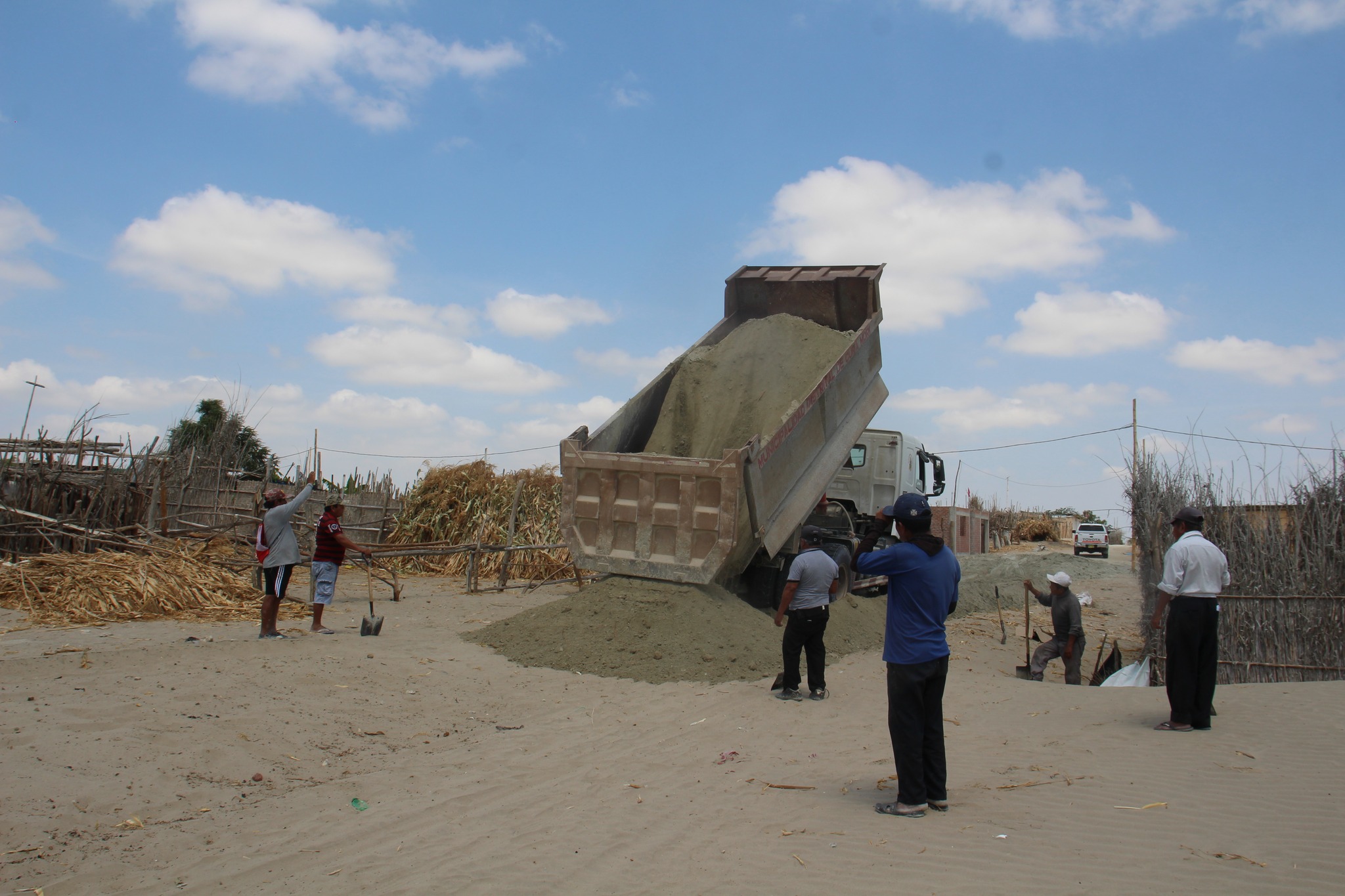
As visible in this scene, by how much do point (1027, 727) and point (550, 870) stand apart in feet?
13.9

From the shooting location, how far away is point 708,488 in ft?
28.2

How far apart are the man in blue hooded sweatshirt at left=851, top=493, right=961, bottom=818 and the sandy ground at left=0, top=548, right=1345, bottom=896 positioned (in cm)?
17

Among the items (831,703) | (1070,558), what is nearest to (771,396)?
(831,703)

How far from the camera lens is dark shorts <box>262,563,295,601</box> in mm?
8648

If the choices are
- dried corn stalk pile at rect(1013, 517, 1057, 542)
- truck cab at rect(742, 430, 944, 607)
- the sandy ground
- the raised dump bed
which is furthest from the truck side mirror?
dried corn stalk pile at rect(1013, 517, 1057, 542)

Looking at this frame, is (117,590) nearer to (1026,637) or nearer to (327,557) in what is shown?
(327,557)

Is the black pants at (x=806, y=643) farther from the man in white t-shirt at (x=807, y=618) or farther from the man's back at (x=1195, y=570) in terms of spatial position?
the man's back at (x=1195, y=570)

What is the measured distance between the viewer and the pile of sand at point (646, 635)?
26.9 feet

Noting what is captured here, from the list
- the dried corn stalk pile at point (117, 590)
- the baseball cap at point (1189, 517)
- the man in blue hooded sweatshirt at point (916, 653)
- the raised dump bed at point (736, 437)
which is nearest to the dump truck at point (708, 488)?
the raised dump bed at point (736, 437)

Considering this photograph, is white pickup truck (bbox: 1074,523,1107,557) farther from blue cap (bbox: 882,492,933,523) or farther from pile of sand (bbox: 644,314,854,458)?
blue cap (bbox: 882,492,933,523)

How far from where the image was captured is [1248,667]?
9000 millimetres

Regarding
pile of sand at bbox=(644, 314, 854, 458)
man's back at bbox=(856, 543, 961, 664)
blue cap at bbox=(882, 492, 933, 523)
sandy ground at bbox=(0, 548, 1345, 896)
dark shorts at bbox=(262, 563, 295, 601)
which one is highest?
pile of sand at bbox=(644, 314, 854, 458)

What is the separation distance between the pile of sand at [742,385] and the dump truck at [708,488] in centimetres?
11

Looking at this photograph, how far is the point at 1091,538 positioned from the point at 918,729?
3685cm
